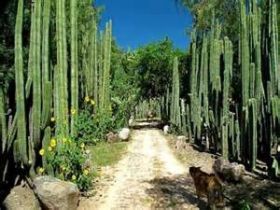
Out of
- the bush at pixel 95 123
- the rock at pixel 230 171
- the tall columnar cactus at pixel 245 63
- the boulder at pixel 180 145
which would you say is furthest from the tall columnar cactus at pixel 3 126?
the boulder at pixel 180 145

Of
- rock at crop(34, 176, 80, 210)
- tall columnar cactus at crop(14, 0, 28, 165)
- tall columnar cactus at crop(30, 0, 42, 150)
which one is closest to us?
rock at crop(34, 176, 80, 210)

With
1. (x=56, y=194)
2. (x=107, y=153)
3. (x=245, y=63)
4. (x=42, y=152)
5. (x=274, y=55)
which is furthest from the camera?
(x=107, y=153)

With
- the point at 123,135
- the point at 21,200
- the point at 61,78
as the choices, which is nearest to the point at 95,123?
the point at 123,135

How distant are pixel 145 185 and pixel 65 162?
7.16 ft

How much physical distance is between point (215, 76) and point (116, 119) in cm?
604

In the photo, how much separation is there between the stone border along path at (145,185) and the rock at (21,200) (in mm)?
964

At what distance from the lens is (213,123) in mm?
16516

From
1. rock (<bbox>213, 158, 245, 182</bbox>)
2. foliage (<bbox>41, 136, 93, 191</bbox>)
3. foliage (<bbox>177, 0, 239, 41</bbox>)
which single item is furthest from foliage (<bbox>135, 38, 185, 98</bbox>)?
foliage (<bbox>41, 136, 93, 191</bbox>)

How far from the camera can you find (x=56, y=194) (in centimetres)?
910

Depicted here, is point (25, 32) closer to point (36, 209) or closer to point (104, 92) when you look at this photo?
point (104, 92)

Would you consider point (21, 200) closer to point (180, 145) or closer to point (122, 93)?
point (180, 145)

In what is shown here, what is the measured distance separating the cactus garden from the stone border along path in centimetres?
2

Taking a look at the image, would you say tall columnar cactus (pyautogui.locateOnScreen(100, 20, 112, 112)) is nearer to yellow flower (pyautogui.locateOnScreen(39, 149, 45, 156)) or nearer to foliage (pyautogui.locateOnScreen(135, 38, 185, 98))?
yellow flower (pyautogui.locateOnScreen(39, 149, 45, 156))

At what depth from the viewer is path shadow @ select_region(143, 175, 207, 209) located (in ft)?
32.4
